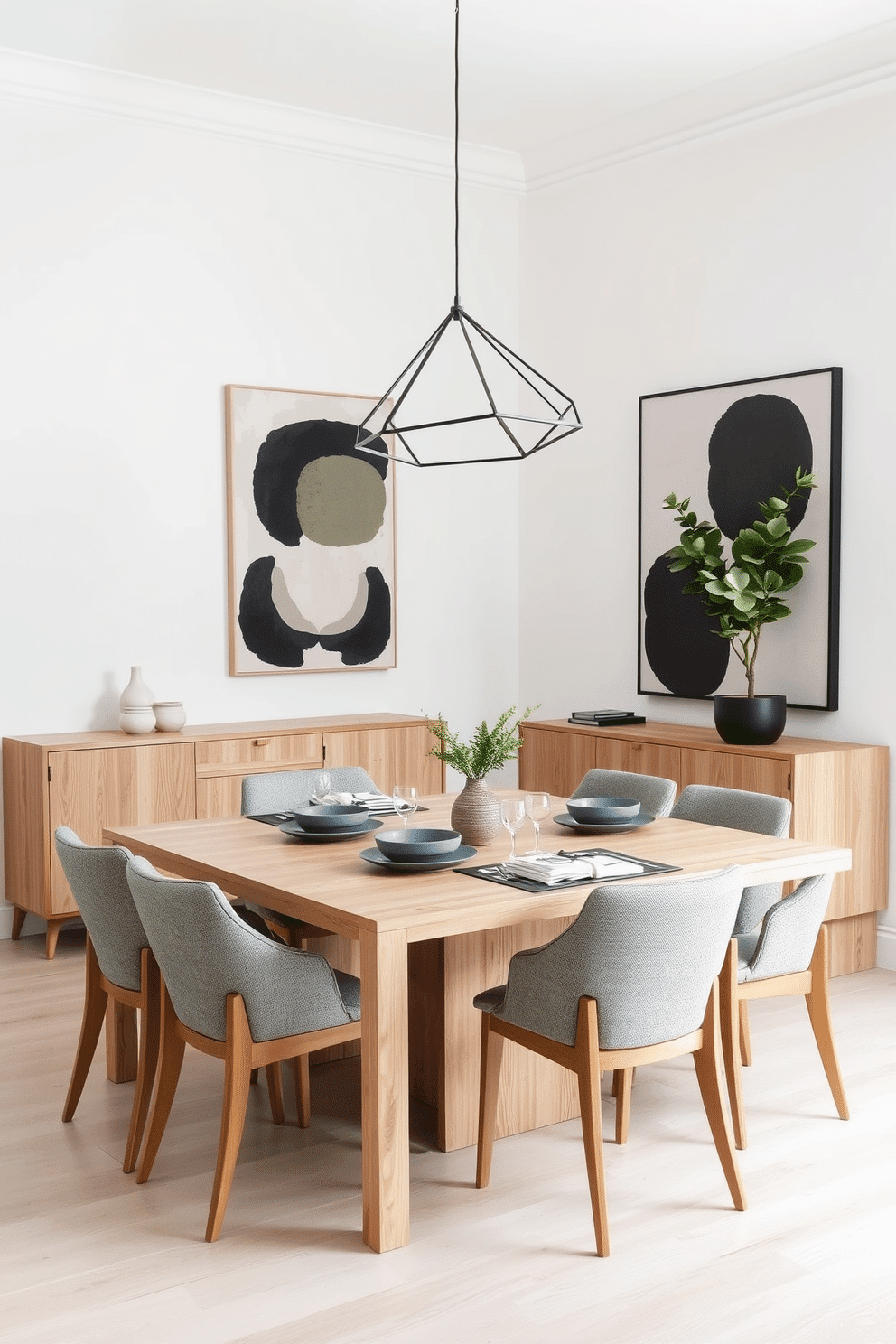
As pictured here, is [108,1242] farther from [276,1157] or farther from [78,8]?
[78,8]

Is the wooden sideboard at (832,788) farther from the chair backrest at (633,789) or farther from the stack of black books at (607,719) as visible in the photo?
the chair backrest at (633,789)

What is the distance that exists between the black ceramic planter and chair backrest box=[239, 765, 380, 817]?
1455 millimetres

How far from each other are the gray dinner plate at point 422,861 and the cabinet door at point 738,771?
1.65 m

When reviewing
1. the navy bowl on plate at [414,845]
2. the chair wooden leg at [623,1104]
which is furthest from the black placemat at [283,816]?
the chair wooden leg at [623,1104]

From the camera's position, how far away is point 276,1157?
3.24 metres

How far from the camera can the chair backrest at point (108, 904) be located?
10.2 ft

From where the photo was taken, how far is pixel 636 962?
2.69m

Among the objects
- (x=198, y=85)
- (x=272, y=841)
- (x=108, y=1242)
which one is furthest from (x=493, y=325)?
(x=108, y=1242)

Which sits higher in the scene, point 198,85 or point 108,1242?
point 198,85

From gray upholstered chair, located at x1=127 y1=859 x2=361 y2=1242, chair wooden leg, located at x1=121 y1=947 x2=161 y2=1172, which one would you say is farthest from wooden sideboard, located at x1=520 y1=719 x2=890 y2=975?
chair wooden leg, located at x1=121 y1=947 x2=161 y2=1172

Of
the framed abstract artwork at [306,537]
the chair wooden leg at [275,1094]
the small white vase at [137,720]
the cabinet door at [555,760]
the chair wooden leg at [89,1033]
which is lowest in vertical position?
the chair wooden leg at [275,1094]

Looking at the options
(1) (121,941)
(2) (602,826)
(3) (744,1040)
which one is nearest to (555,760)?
(3) (744,1040)

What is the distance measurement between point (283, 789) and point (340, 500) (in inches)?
84.3

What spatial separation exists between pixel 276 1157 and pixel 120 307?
362 centimetres
